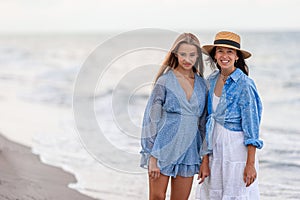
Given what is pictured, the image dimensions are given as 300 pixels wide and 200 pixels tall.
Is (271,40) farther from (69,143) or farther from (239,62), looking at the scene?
(239,62)

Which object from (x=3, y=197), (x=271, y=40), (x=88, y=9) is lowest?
(x=3, y=197)

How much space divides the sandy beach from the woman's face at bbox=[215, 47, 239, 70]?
6.83ft

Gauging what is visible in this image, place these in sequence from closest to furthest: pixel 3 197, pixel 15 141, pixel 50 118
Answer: pixel 3 197, pixel 15 141, pixel 50 118

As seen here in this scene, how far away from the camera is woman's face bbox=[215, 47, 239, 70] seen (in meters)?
3.11

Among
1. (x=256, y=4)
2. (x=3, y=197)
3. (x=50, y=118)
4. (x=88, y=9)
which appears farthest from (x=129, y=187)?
(x=88, y=9)

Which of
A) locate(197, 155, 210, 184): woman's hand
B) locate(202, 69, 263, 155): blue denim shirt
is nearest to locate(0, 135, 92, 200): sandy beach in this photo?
locate(197, 155, 210, 184): woman's hand

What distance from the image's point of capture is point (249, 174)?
3029 millimetres

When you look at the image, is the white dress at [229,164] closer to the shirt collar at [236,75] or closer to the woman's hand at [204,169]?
the woman's hand at [204,169]

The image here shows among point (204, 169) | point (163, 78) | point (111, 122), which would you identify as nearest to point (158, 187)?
point (204, 169)

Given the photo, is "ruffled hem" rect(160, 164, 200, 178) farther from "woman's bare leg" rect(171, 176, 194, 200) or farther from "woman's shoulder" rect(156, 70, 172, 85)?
"woman's shoulder" rect(156, 70, 172, 85)

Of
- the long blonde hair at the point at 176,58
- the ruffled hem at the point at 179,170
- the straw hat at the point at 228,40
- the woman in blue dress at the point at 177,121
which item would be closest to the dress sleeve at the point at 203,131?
the woman in blue dress at the point at 177,121

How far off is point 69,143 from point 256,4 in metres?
19.9

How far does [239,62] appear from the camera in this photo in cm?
321

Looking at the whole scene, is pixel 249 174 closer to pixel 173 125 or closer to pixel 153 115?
pixel 173 125
